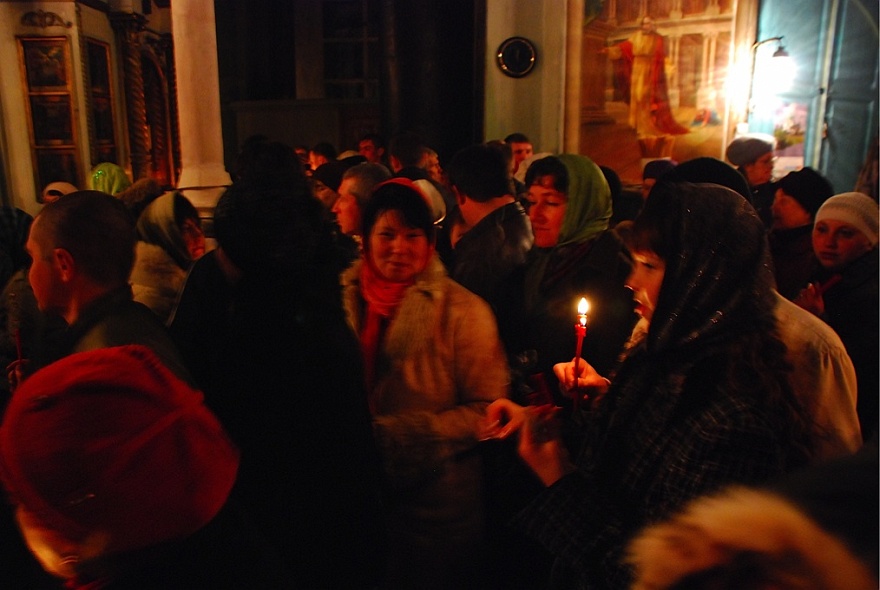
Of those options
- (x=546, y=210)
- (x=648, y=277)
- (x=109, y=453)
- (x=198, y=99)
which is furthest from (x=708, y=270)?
(x=198, y=99)

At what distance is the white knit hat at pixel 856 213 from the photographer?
3100 mm

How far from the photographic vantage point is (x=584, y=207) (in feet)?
10.1

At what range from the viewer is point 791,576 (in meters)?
0.58

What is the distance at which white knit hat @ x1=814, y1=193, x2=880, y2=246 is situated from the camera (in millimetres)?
3100

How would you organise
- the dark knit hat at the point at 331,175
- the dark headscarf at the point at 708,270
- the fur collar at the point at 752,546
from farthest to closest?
the dark knit hat at the point at 331,175 < the dark headscarf at the point at 708,270 < the fur collar at the point at 752,546

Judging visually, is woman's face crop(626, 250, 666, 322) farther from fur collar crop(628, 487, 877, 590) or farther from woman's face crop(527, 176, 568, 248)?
woman's face crop(527, 176, 568, 248)

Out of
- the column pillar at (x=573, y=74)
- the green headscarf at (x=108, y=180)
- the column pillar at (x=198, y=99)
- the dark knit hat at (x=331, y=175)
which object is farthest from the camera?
the column pillar at (x=573, y=74)

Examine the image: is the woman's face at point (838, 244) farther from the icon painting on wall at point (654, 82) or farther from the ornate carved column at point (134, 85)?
the ornate carved column at point (134, 85)

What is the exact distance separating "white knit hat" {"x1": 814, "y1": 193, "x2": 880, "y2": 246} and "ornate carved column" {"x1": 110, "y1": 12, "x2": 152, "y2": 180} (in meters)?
12.3

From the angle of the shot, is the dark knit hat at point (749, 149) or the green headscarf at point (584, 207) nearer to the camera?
the green headscarf at point (584, 207)

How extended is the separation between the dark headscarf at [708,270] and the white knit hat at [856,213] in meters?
1.96

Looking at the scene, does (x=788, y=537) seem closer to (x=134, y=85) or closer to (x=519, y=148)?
(x=519, y=148)

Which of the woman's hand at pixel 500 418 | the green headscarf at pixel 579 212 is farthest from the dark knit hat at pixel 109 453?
the green headscarf at pixel 579 212

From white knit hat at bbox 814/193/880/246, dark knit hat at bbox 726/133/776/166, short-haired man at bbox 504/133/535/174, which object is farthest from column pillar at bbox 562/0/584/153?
white knit hat at bbox 814/193/880/246
